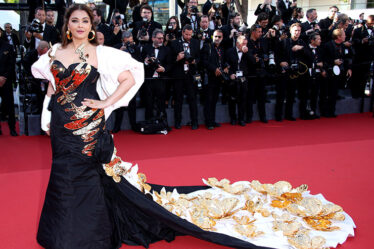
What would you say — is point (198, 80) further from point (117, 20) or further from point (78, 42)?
point (78, 42)

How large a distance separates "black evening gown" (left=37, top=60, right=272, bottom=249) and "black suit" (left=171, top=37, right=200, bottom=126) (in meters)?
3.78

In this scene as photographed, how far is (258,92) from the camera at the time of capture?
682cm

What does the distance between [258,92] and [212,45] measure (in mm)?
1236

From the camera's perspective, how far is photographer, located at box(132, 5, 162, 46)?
6.17 meters

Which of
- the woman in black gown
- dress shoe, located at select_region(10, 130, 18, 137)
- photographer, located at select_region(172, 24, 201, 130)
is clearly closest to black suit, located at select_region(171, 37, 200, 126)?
photographer, located at select_region(172, 24, 201, 130)

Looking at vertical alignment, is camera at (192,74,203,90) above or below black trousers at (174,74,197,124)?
above

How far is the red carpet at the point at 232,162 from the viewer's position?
302cm

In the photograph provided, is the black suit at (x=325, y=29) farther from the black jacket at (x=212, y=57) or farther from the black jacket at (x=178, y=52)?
the black jacket at (x=178, y=52)

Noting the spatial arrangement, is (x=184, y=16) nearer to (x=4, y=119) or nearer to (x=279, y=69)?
(x=279, y=69)

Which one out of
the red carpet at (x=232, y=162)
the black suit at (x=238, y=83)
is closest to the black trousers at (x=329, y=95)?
the red carpet at (x=232, y=162)

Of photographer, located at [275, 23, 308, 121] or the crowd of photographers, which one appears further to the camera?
photographer, located at [275, 23, 308, 121]

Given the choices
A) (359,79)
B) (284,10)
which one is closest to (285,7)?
(284,10)

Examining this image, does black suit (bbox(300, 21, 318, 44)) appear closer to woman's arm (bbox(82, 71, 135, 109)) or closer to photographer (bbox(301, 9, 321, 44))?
photographer (bbox(301, 9, 321, 44))

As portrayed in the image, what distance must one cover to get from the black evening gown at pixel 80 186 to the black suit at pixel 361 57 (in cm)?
616
